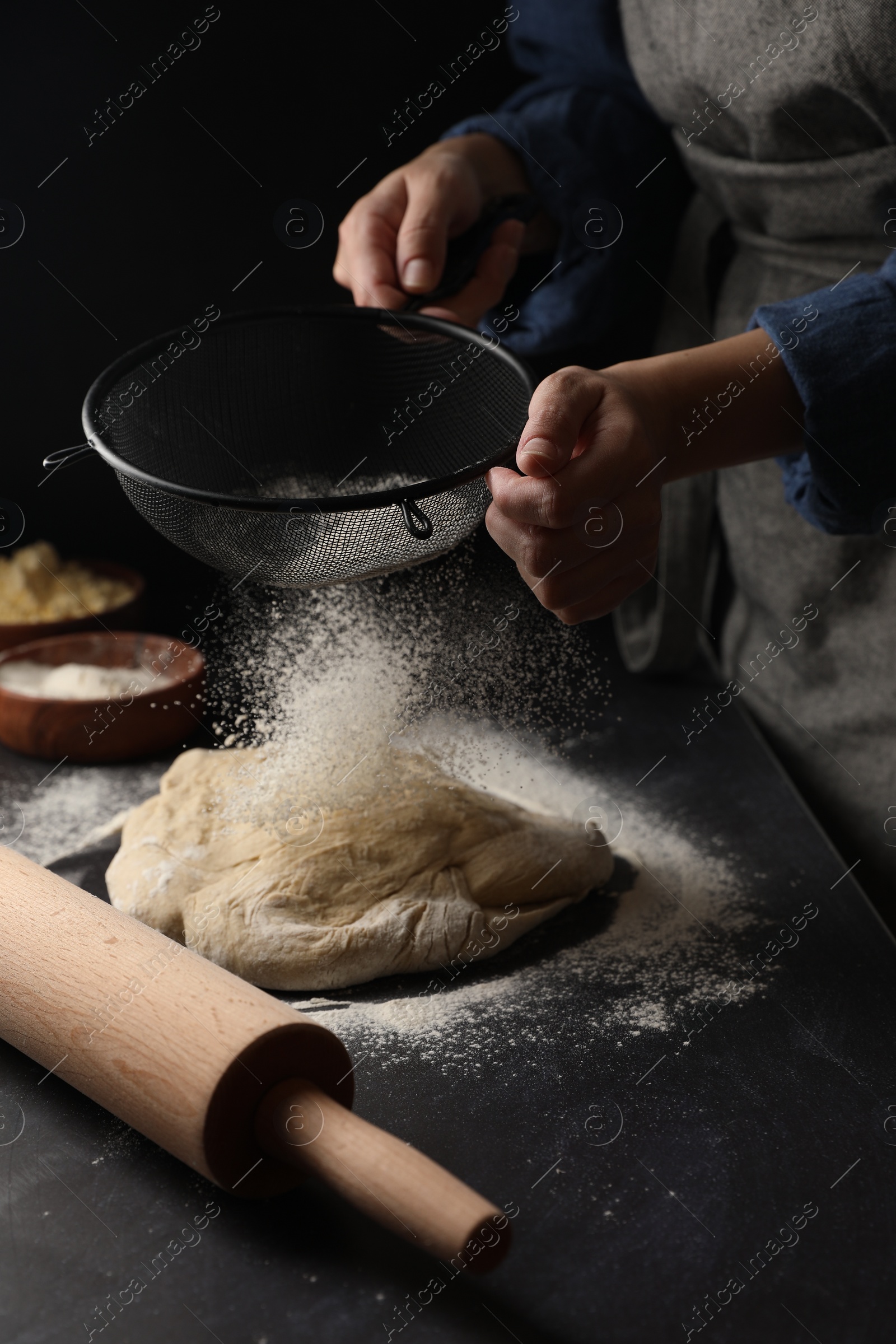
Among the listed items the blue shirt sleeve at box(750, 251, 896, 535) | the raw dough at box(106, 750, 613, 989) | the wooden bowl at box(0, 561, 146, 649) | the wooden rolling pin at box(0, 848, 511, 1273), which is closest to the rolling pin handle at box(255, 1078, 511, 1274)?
the wooden rolling pin at box(0, 848, 511, 1273)

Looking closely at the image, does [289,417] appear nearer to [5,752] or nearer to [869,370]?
[5,752]

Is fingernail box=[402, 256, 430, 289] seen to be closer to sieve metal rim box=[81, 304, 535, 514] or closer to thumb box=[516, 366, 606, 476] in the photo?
sieve metal rim box=[81, 304, 535, 514]

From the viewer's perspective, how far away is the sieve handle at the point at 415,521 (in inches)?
37.7

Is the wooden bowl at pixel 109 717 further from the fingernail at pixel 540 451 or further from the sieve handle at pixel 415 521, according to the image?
the fingernail at pixel 540 451

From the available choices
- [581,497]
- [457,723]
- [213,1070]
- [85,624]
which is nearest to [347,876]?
[457,723]

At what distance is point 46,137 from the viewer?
5.26 feet

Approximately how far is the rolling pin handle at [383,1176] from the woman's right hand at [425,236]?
86 centimetres

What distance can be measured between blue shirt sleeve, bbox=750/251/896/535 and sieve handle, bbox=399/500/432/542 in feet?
1.16

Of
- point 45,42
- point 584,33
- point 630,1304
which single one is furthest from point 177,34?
point 630,1304

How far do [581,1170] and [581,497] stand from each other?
53 cm

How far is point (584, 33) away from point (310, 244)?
1.86ft

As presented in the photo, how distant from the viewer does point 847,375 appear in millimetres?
948

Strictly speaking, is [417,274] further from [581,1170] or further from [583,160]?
[581,1170]

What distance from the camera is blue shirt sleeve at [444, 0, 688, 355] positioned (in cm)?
139
